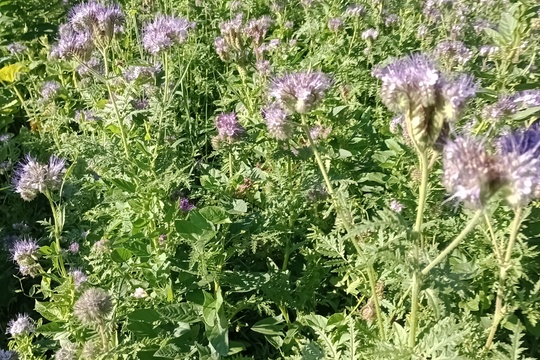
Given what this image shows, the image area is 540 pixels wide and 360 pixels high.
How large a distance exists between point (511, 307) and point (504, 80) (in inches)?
44.6

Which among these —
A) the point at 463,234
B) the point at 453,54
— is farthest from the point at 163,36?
the point at 463,234

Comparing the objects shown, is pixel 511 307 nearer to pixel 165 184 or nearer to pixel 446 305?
pixel 446 305

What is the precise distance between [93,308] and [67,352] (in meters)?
0.31

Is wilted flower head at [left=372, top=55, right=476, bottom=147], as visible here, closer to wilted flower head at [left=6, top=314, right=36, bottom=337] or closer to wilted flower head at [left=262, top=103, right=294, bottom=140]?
wilted flower head at [left=262, top=103, right=294, bottom=140]

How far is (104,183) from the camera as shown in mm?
2385

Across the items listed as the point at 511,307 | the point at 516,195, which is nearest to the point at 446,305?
the point at 511,307

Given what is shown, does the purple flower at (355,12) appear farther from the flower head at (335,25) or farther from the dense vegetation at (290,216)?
the dense vegetation at (290,216)

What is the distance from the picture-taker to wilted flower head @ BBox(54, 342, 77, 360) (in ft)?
6.97

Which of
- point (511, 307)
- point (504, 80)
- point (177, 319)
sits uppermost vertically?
point (504, 80)

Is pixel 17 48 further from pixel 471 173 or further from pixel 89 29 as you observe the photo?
pixel 471 173

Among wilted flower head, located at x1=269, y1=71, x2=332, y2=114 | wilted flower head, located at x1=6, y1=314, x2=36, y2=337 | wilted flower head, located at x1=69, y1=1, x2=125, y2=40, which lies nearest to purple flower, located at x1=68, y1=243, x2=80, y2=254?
wilted flower head, located at x1=6, y1=314, x2=36, y2=337

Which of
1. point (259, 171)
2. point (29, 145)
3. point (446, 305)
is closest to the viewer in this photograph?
point (446, 305)

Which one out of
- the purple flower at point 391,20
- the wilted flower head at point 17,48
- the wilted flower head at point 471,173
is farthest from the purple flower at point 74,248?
the purple flower at point 391,20

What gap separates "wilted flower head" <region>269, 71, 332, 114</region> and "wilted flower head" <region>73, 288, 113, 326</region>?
940mm
